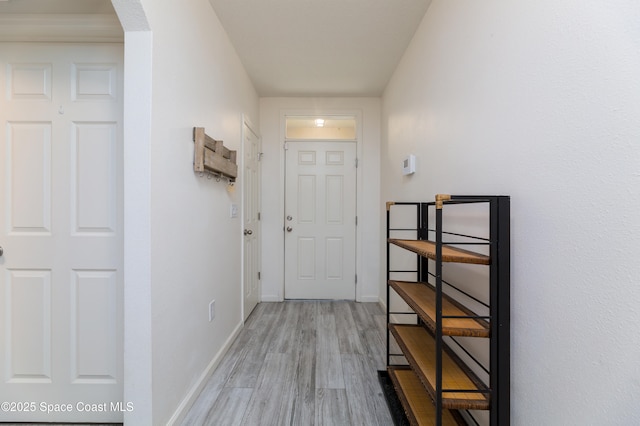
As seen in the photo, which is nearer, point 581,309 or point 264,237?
point 581,309

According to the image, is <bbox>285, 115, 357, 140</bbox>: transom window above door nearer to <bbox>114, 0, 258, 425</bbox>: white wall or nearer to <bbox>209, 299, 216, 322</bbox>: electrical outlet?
<bbox>114, 0, 258, 425</bbox>: white wall

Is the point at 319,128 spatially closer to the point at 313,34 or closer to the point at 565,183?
the point at 313,34

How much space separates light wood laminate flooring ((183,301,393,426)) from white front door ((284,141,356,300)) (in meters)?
0.58

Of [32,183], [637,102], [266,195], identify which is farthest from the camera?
[266,195]

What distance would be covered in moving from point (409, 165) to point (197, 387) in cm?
208

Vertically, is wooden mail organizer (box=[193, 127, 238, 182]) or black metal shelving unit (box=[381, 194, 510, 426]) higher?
wooden mail organizer (box=[193, 127, 238, 182])

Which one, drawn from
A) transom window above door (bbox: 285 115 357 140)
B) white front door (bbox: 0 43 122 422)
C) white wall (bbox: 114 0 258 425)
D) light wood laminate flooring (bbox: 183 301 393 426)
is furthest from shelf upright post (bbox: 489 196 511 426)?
transom window above door (bbox: 285 115 357 140)

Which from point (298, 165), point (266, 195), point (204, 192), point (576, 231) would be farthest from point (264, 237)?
point (576, 231)

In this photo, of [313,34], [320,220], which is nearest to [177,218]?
[313,34]

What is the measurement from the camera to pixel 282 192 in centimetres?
348

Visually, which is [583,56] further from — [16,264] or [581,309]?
[16,264]

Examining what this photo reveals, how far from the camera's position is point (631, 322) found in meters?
0.64

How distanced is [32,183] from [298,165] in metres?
2.42

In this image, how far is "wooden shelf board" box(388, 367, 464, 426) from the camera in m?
1.28
